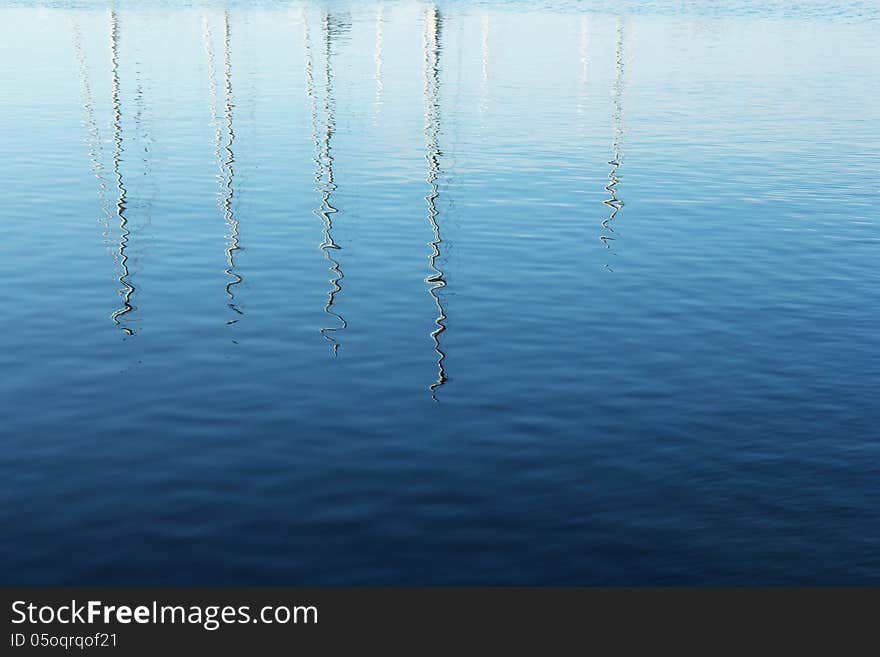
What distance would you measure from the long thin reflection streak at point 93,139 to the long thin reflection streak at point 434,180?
884 centimetres

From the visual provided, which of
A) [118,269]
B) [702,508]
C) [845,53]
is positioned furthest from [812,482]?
[845,53]

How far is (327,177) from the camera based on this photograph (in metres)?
46.2

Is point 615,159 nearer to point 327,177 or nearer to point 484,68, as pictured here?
point 327,177

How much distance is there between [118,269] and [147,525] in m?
15.6

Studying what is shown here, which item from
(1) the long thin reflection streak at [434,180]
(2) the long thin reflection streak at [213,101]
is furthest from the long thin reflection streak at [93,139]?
(1) the long thin reflection streak at [434,180]

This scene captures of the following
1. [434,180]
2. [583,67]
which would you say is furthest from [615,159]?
[583,67]

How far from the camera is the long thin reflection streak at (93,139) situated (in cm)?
3969

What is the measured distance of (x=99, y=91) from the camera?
6962 centimetres

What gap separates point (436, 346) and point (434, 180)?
1982cm

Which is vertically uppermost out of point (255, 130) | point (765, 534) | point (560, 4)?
point (560, 4)

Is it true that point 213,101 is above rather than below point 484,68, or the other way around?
below

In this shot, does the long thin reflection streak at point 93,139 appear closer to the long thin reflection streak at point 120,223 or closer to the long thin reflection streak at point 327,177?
the long thin reflection streak at point 120,223

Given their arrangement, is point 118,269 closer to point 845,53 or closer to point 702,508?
point 702,508

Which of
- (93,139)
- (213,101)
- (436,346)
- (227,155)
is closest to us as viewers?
(436,346)
